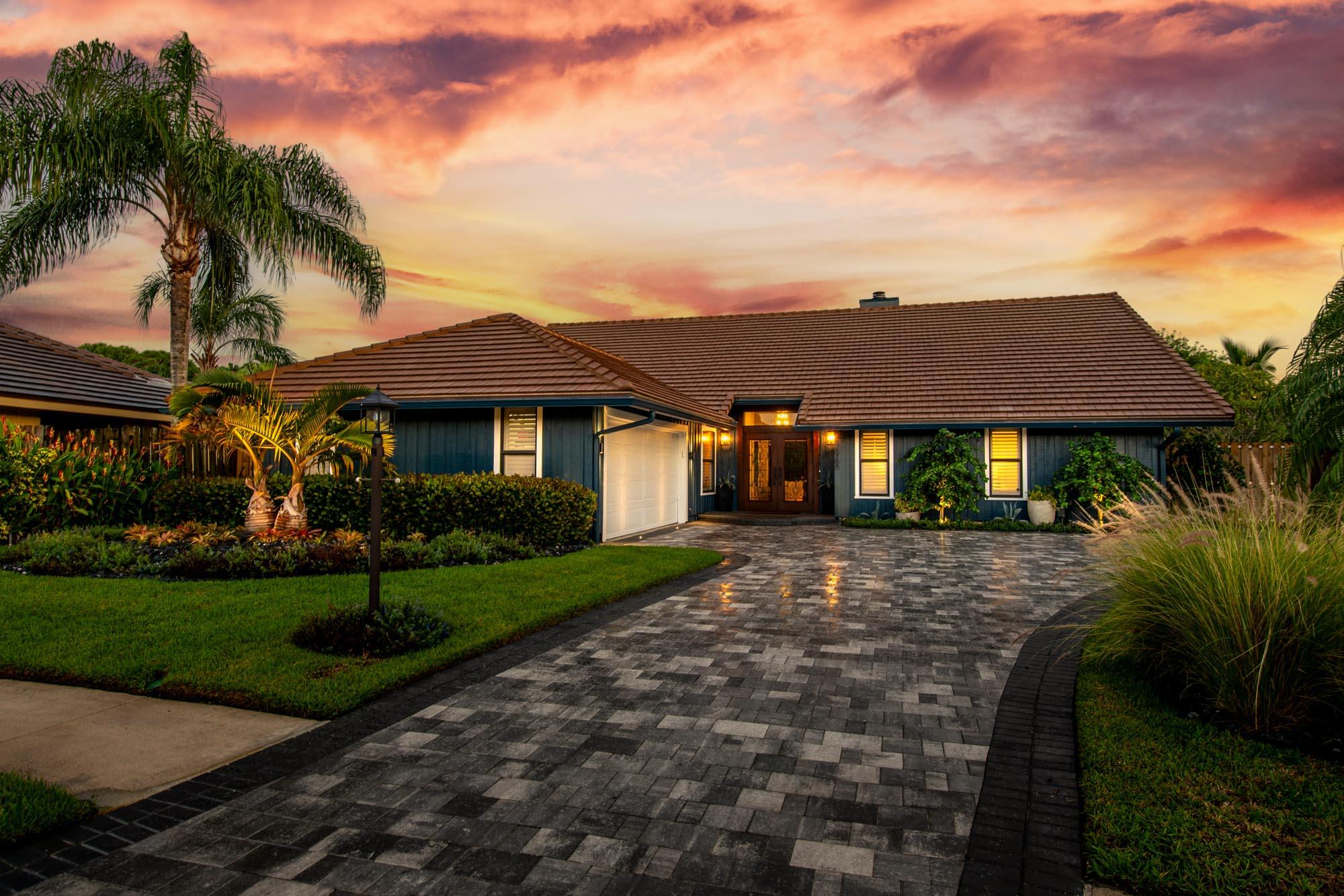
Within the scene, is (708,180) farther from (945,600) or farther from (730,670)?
(730,670)

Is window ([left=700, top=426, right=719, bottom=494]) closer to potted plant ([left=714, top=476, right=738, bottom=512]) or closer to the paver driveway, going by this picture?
potted plant ([left=714, top=476, right=738, bottom=512])

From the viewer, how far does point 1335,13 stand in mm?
8562

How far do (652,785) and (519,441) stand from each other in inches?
438

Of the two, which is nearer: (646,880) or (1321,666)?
(646,880)

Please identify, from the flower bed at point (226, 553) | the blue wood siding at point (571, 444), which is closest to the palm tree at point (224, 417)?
the flower bed at point (226, 553)

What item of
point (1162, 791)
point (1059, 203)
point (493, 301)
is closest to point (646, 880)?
point (1162, 791)

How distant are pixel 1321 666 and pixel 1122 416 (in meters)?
13.8

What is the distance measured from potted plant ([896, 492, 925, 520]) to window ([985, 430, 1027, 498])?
1.85m

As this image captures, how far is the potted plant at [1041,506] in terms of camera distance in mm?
16375

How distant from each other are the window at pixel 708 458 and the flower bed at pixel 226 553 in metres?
→ 8.57

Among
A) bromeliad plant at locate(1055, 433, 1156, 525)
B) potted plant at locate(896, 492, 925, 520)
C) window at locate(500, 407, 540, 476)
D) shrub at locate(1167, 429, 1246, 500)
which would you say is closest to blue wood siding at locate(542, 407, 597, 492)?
window at locate(500, 407, 540, 476)

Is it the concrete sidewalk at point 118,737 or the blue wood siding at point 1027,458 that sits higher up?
the blue wood siding at point 1027,458

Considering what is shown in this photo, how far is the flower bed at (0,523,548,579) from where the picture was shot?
9047 millimetres

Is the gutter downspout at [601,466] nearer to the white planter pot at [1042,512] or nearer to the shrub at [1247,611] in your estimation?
the shrub at [1247,611]
